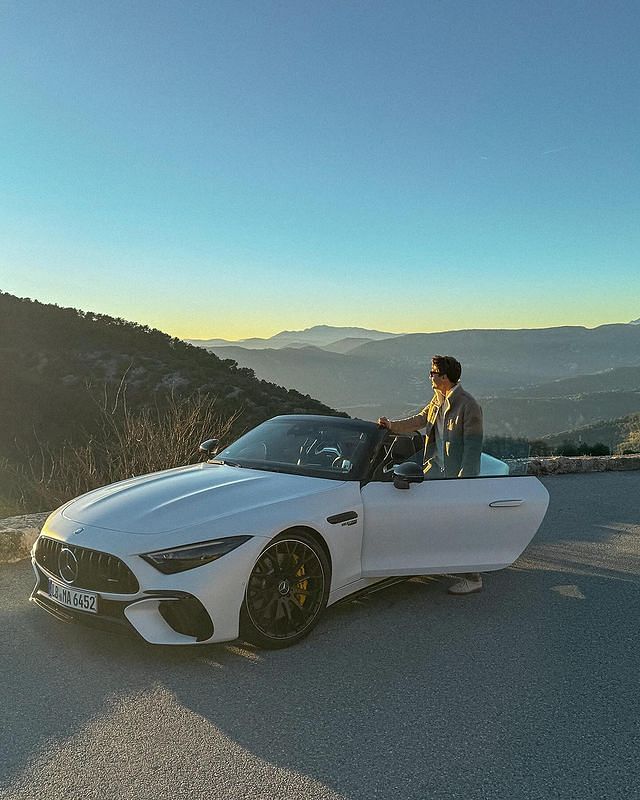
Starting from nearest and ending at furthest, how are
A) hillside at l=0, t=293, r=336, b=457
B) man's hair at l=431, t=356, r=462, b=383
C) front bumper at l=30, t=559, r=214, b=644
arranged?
front bumper at l=30, t=559, r=214, b=644, man's hair at l=431, t=356, r=462, b=383, hillside at l=0, t=293, r=336, b=457

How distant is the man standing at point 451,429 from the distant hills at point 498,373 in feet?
1.46

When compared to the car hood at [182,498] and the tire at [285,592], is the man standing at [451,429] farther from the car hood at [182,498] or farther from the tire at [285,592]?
the tire at [285,592]

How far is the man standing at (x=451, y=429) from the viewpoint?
5562mm

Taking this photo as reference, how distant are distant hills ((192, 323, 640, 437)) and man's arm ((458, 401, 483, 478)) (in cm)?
48

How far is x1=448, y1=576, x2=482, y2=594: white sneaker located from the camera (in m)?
5.53

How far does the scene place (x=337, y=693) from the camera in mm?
3766

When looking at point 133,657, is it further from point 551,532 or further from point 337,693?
point 551,532

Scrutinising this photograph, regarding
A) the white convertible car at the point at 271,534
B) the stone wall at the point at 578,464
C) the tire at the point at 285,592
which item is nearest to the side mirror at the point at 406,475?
the white convertible car at the point at 271,534

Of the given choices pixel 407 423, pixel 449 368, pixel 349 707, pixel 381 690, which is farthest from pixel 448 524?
pixel 349 707

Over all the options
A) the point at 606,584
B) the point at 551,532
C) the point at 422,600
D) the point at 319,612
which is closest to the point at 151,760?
the point at 319,612

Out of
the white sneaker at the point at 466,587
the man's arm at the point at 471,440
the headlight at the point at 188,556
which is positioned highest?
the man's arm at the point at 471,440

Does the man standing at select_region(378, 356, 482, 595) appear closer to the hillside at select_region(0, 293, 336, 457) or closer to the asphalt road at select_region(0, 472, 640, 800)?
the asphalt road at select_region(0, 472, 640, 800)

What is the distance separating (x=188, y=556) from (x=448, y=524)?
6.60ft

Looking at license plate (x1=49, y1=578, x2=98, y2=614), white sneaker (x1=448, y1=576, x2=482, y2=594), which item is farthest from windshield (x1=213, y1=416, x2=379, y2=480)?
license plate (x1=49, y1=578, x2=98, y2=614)
